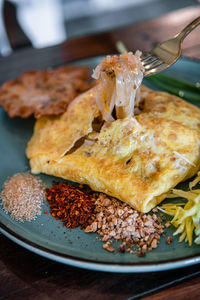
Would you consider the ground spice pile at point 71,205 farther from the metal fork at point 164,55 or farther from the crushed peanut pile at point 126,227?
the metal fork at point 164,55

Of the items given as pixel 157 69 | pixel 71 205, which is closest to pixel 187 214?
pixel 71 205

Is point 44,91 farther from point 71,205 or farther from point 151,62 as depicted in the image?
point 71,205

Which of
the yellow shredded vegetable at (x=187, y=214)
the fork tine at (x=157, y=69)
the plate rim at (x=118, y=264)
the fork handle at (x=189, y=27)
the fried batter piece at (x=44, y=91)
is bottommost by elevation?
the yellow shredded vegetable at (x=187, y=214)

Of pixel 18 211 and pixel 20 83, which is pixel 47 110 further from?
pixel 18 211

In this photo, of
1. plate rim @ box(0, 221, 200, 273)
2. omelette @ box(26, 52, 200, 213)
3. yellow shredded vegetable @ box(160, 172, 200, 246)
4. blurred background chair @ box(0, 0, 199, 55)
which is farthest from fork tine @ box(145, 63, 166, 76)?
blurred background chair @ box(0, 0, 199, 55)

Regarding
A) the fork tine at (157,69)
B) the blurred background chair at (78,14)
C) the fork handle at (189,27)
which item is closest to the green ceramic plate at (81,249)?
the fork tine at (157,69)

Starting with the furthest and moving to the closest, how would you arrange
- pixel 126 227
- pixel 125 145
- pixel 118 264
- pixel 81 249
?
1. pixel 125 145
2. pixel 126 227
3. pixel 81 249
4. pixel 118 264
